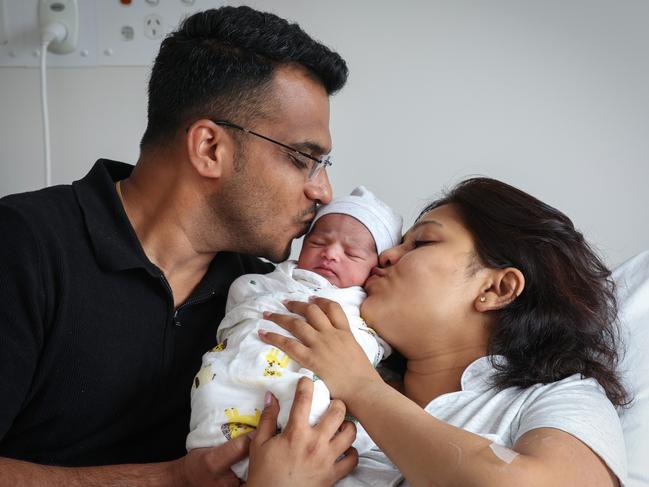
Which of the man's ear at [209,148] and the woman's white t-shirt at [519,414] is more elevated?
the man's ear at [209,148]

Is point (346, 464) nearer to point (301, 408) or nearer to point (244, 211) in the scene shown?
point (301, 408)

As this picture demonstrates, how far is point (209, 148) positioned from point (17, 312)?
1.82 feet

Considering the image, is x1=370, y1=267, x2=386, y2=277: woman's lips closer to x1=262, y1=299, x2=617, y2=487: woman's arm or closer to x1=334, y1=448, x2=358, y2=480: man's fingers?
x1=262, y1=299, x2=617, y2=487: woman's arm

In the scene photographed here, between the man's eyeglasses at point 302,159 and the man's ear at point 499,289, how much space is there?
497mm

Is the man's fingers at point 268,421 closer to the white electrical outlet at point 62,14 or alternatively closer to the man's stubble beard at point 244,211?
the man's stubble beard at point 244,211

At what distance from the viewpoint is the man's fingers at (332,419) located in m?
1.18

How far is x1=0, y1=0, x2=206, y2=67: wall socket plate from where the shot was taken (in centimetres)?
216

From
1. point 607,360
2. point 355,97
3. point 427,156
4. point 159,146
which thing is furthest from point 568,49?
point 159,146

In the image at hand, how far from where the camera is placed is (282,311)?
1419 millimetres

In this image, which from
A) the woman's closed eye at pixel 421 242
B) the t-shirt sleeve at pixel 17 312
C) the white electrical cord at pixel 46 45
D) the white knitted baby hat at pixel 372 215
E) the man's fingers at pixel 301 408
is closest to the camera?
the man's fingers at pixel 301 408

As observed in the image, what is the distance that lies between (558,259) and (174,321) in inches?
32.7

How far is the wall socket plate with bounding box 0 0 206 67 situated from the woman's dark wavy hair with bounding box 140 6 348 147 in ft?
1.81

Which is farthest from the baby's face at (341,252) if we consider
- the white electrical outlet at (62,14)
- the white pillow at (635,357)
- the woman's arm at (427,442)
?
the white electrical outlet at (62,14)

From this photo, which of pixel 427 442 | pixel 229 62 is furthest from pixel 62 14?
pixel 427 442
